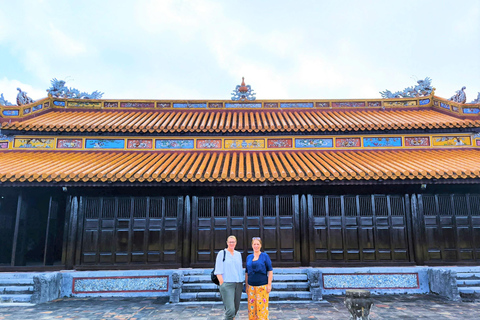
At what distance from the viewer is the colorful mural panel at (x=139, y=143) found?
11.8 meters

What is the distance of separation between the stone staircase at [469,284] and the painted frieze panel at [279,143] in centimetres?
674

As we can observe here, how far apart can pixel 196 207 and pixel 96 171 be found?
3186 mm

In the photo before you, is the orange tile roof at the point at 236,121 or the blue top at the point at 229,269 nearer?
the blue top at the point at 229,269

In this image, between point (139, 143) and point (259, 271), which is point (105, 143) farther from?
point (259, 271)

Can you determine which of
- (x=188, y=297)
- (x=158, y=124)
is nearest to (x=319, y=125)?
(x=158, y=124)

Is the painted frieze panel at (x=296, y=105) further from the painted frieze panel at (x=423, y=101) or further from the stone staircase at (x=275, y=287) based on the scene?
the stone staircase at (x=275, y=287)

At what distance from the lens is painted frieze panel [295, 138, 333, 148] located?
11.7 m

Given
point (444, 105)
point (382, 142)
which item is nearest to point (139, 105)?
point (382, 142)

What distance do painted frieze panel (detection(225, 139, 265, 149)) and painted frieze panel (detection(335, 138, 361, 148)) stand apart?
9.53 feet

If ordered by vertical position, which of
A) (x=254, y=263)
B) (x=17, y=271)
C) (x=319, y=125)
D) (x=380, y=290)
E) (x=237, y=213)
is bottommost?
(x=380, y=290)

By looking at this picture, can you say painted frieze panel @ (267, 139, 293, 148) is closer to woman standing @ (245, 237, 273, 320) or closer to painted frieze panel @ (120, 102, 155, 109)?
painted frieze panel @ (120, 102, 155, 109)

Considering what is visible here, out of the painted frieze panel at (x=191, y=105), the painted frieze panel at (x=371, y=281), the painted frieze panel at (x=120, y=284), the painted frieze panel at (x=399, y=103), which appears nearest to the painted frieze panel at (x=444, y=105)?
the painted frieze panel at (x=399, y=103)

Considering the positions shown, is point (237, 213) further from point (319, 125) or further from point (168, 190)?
point (319, 125)

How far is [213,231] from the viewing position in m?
9.52
